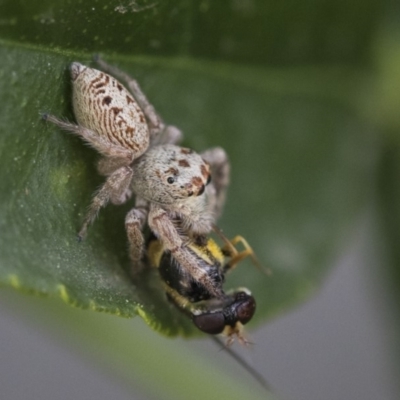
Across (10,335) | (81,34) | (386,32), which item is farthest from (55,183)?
(10,335)

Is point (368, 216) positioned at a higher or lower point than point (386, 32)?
lower

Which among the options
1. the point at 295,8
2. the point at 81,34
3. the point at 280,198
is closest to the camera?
the point at 81,34

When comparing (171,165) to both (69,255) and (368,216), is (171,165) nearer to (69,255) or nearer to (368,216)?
(69,255)

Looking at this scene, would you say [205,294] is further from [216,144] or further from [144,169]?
[216,144]

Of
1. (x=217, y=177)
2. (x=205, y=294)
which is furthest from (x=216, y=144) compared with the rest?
(x=205, y=294)

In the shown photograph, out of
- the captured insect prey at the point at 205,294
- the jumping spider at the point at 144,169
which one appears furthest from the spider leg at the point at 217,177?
A: the captured insect prey at the point at 205,294
